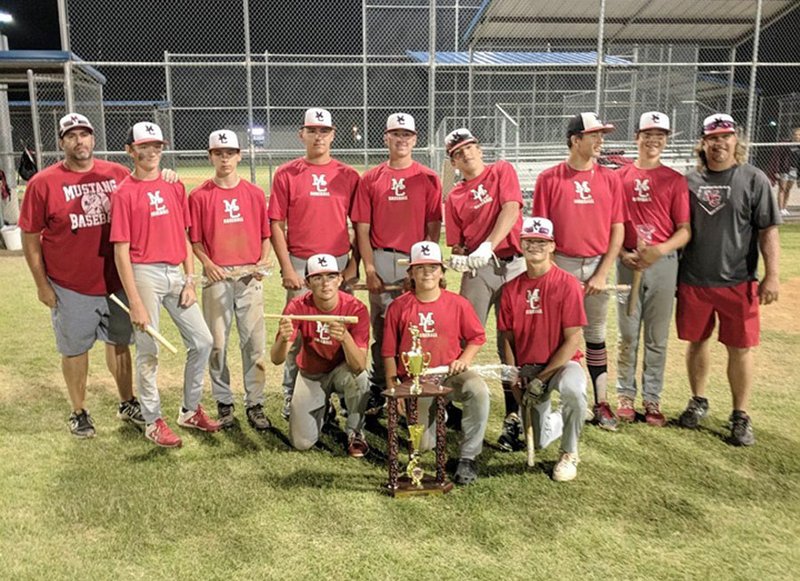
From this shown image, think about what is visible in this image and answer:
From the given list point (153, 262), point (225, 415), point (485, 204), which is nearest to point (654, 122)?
point (485, 204)

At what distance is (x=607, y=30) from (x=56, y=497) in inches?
645

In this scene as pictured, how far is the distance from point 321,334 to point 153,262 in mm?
1234

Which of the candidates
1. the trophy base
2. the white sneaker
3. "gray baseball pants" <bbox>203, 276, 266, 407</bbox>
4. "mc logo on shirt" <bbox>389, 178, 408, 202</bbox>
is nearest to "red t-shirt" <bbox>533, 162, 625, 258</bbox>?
"mc logo on shirt" <bbox>389, 178, 408, 202</bbox>

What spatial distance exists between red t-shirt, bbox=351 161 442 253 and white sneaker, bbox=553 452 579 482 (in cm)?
186

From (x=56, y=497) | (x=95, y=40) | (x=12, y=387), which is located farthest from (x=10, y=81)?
(x=95, y=40)

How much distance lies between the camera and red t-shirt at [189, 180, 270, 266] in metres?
5.06

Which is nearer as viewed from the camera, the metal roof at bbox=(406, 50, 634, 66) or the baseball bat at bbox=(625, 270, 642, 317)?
the baseball bat at bbox=(625, 270, 642, 317)

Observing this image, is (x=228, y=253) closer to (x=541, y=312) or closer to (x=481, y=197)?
(x=481, y=197)

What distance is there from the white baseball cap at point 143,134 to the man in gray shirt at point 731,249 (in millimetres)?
3748

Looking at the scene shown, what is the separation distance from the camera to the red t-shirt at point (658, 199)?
508 cm

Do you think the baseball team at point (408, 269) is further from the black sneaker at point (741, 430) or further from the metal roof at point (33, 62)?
the metal roof at point (33, 62)

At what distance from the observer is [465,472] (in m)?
4.41

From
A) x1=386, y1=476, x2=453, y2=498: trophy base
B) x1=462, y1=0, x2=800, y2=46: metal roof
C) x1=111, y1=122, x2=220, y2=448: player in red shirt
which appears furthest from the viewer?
x1=462, y1=0, x2=800, y2=46: metal roof

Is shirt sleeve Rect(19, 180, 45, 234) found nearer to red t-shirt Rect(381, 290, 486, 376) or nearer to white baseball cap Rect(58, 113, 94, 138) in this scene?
white baseball cap Rect(58, 113, 94, 138)
